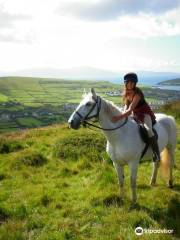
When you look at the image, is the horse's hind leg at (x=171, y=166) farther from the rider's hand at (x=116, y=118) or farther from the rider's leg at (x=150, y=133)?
the rider's hand at (x=116, y=118)

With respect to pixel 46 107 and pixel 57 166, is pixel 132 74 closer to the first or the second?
pixel 57 166

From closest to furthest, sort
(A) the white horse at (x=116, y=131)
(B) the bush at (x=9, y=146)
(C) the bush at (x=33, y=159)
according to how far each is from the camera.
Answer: (A) the white horse at (x=116, y=131) < (C) the bush at (x=33, y=159) < (B) the bush at (x=9, y=146)

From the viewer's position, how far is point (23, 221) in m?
8.99

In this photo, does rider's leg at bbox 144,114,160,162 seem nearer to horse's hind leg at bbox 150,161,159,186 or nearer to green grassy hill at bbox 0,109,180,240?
green grassy hill at bbox 0,109,180,240

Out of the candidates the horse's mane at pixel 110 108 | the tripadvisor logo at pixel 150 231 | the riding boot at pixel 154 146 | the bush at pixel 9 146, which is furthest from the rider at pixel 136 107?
the bush at pixel 9 146

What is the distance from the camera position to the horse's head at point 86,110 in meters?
8.82

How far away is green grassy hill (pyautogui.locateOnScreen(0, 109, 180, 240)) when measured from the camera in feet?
27.2

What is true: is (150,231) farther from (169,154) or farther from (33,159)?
(33,159)

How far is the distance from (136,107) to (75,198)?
138 inches

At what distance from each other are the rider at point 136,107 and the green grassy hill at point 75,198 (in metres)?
1.86

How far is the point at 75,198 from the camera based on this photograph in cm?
1091

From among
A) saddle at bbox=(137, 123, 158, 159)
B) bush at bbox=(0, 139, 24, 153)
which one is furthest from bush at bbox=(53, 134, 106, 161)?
saddle at bbox=(137, 123, 158, 159)

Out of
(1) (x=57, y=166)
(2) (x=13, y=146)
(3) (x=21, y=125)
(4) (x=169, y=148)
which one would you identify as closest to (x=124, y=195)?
(4) (x=169, y=148)

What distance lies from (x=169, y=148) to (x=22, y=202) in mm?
5297
